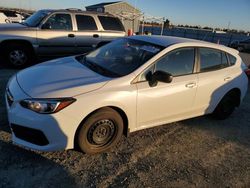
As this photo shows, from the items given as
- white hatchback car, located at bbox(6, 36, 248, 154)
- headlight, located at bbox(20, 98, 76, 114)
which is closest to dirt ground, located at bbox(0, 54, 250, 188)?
white hatchback car, located at bbox(6, 36, 248, 154)

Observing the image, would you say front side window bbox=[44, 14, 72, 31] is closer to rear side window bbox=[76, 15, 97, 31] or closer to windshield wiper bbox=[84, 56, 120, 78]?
rear side window bbox=[76, 15, 97, 31]

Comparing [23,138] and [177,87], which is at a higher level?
[177,87]

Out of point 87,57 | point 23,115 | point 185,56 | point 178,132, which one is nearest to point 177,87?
point 185,56

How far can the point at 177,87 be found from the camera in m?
4.19

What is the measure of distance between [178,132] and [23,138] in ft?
8.31

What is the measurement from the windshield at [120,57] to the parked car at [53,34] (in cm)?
384

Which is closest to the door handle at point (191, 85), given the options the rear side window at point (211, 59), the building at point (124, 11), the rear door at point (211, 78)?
the rear door at point (211, 78)

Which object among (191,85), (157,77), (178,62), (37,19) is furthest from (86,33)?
(157,77)

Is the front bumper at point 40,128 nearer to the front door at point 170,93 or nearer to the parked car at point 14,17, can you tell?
the front door at point 170,93

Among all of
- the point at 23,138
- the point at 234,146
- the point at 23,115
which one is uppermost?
the point at 23,115

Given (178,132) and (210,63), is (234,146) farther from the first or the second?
(210,63)

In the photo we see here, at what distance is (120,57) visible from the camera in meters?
4.35

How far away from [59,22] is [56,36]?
1.48 ft

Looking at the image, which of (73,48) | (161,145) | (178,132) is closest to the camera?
(161,145)
